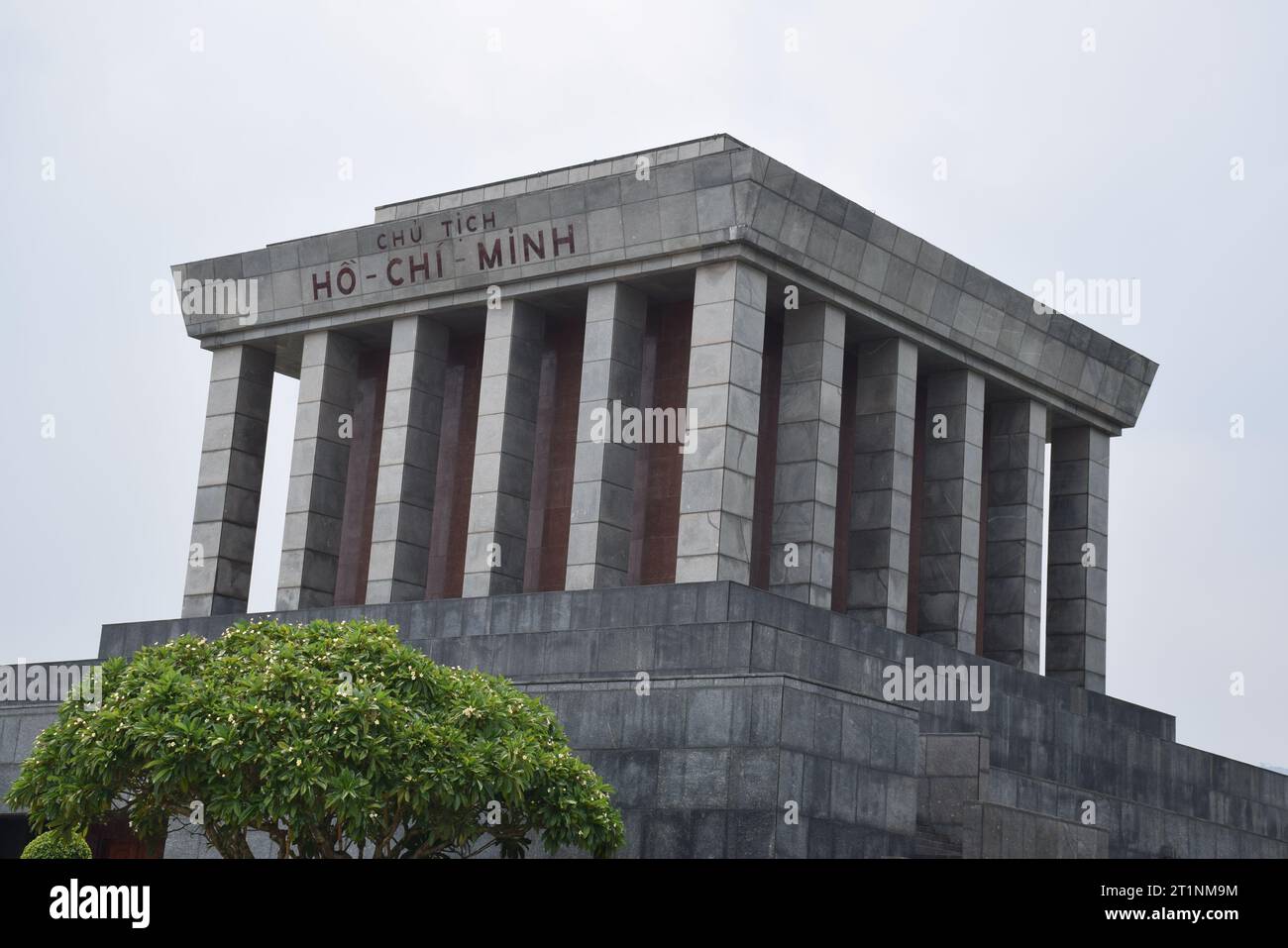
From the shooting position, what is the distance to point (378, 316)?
1492 inches

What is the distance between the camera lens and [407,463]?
3641 centimetres

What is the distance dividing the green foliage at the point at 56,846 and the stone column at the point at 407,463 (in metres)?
12.5

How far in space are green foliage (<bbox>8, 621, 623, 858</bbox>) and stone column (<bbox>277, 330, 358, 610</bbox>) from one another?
14.5 meters

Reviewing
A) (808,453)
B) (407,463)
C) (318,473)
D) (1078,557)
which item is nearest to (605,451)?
(808,453)

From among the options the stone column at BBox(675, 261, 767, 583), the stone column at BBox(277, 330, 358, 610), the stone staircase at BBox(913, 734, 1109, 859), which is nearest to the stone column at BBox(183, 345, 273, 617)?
the stone column at BBox(277, 330, 358, 610)

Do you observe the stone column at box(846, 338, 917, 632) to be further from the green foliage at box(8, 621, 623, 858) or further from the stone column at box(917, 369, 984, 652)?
the green foliage at box(8, 621, 623, 858)

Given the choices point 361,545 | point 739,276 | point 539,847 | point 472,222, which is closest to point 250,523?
point 361,545

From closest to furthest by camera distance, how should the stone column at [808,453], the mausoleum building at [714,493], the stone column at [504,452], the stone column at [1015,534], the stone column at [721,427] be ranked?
the mausoleum building at [714,493] < the stone column at [721,427] < the stone column at [808,453] < the stone column at [504,452] < the stone column at [1015,534]

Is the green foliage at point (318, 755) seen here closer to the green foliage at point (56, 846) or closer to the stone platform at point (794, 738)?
the green foliage at point (56, 846)

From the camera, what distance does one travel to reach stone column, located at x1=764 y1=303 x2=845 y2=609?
109 ft

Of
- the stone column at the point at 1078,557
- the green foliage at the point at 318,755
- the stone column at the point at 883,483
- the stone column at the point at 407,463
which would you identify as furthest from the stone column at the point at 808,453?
the green foliage at the point at 318,755

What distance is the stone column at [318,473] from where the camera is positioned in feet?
124
